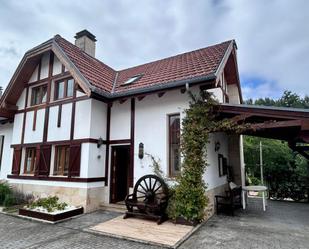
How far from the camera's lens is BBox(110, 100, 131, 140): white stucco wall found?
7.81 meters

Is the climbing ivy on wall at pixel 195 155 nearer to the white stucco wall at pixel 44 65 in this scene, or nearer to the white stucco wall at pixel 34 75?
the white stucco wall at pixel 44 65

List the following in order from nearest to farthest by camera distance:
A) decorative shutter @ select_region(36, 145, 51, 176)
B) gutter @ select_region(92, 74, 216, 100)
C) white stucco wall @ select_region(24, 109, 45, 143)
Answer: gutter @ select_region(92, 74, 216, 100), decorative shutter @ select_region(36, 145, 51, 176), white stucco wall @ select_region(24, 109, 45, 143)

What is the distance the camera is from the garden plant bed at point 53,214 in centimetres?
609

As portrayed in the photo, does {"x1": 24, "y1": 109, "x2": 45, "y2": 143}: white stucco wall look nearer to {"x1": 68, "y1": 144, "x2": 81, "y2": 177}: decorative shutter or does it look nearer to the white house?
the white house

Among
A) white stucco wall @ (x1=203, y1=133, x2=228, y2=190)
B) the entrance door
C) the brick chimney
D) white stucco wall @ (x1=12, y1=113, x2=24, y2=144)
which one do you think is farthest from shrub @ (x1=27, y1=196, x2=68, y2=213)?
the brick chimney

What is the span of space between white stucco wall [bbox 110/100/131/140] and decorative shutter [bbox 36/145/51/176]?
2624 mm

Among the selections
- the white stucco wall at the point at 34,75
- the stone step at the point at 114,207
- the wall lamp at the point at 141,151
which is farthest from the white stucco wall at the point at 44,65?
the stone step at the point at 114,207

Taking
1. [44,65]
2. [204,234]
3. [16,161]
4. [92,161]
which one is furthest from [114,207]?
[44,65]

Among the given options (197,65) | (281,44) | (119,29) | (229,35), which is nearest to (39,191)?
(197,65)

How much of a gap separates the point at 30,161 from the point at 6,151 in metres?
2.34

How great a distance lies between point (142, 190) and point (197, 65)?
4575 mm

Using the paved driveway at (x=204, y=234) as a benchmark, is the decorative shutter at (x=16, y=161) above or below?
above

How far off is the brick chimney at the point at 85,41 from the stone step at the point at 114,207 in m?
7.63

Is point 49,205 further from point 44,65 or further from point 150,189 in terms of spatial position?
point 44,65
